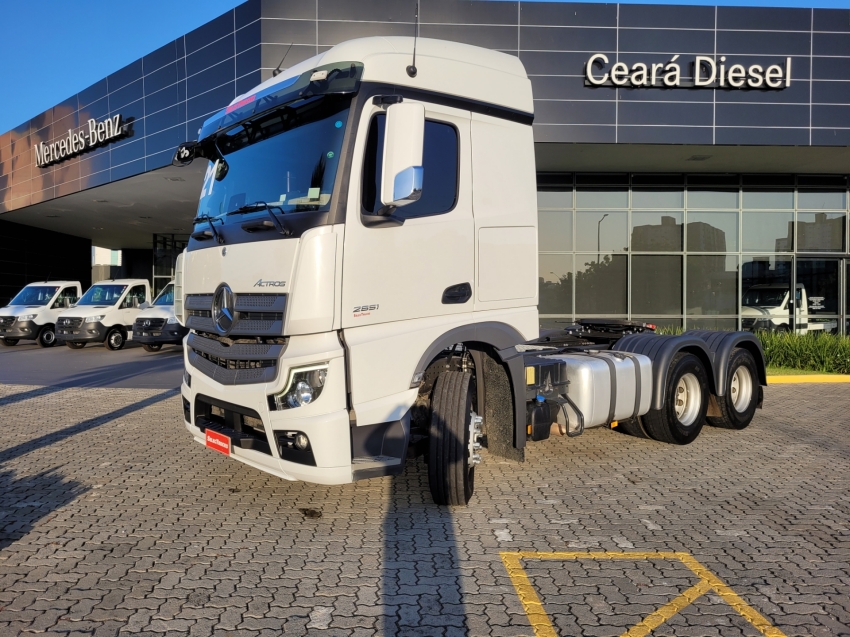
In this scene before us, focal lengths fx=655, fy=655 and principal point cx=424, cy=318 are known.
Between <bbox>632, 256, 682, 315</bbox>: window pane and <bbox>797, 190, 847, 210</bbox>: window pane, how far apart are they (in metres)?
4.23

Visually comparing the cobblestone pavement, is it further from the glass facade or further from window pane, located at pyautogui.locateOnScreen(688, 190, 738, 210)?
window pane, located at pyautogui.locateOnScreen(688, 190, 738, 210)

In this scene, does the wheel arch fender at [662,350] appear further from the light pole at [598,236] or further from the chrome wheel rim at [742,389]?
the light pole at [598,236]

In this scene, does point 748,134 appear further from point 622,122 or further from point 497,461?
point 497,461

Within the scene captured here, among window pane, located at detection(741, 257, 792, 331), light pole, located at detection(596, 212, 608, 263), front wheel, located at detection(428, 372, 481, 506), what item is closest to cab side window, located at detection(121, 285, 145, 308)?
light pole, located at detection(596, 212, 608, 263)

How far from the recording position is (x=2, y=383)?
12078mm

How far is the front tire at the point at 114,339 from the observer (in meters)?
19.5

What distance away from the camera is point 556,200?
62.0ft

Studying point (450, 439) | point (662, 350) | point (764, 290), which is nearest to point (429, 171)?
point (450, 439)

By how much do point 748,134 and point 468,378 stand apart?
46.5ft

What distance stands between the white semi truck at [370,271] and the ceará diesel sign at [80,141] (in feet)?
55.9

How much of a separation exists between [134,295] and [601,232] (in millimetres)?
14180

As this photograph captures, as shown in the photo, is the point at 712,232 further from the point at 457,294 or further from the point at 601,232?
the point at 457,294

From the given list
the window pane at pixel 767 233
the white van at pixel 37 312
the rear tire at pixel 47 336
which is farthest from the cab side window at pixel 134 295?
the window pane at pixel 767 233

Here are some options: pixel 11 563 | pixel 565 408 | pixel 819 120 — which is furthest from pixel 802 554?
pixel 819 120
